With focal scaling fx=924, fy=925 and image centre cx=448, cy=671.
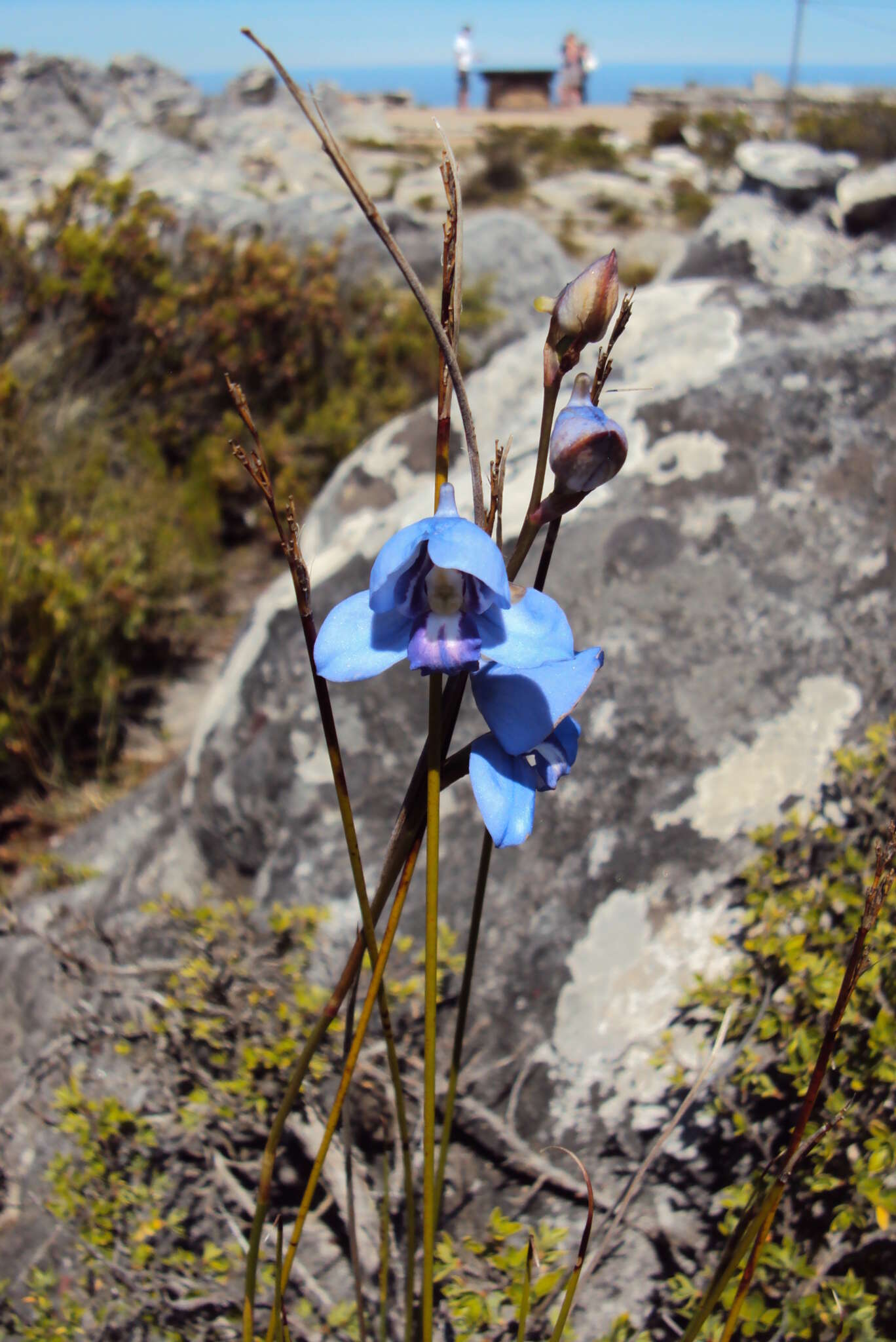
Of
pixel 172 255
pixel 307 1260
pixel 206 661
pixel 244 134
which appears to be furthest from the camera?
pixel 244 134

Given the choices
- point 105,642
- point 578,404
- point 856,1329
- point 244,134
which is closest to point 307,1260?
point 856,1329

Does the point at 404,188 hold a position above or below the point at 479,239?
above

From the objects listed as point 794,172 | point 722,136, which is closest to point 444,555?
point 794,172

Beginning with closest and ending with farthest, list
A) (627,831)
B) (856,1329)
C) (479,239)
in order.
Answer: (856,1329) → (627,831) → (479,239)

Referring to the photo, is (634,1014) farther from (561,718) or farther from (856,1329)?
(561,718)

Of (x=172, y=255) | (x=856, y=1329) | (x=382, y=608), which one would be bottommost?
(x=856, y=1329)

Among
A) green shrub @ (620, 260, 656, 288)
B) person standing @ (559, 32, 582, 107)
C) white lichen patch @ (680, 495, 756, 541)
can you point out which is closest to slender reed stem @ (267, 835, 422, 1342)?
white lichen patch @ (680, 495, 756, 541)

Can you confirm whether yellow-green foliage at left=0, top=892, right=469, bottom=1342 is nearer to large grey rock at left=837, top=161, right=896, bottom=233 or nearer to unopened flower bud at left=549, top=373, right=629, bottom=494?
unopened flower bud at left=549, top=373, right=629, bottom=494
